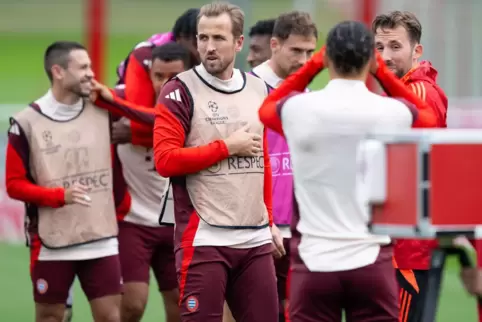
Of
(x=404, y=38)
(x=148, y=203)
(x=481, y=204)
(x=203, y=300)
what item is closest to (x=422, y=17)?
(x=148, y=203)

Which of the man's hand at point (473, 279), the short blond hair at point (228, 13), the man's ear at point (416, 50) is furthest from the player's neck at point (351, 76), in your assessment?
the man's ear at point (416, 50)

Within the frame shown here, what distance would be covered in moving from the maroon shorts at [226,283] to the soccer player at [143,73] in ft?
5.00

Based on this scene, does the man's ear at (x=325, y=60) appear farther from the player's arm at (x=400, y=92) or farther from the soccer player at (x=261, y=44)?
the soccer player at (x=261, y=44)

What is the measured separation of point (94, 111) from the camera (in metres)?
7.14

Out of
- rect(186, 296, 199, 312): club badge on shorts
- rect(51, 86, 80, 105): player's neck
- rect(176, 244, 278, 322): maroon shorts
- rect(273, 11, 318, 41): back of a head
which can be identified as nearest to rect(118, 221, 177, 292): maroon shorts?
rect(51, 86, 80, 105): player's neck

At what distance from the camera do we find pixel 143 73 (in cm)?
763

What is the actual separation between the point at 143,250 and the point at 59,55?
4.45ft

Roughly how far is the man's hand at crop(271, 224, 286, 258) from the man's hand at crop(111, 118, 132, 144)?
129 centimetres

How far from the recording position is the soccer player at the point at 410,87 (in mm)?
5992

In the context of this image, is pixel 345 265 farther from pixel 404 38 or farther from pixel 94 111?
pixel 94 111

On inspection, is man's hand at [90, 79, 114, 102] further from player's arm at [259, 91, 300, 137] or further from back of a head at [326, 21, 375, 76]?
back of a head at [326, 21, 375, 76]

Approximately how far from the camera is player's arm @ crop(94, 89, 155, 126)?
23.3 ft

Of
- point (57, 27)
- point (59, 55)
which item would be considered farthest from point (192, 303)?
point (57, 27)

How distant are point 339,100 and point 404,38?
1.42 m
